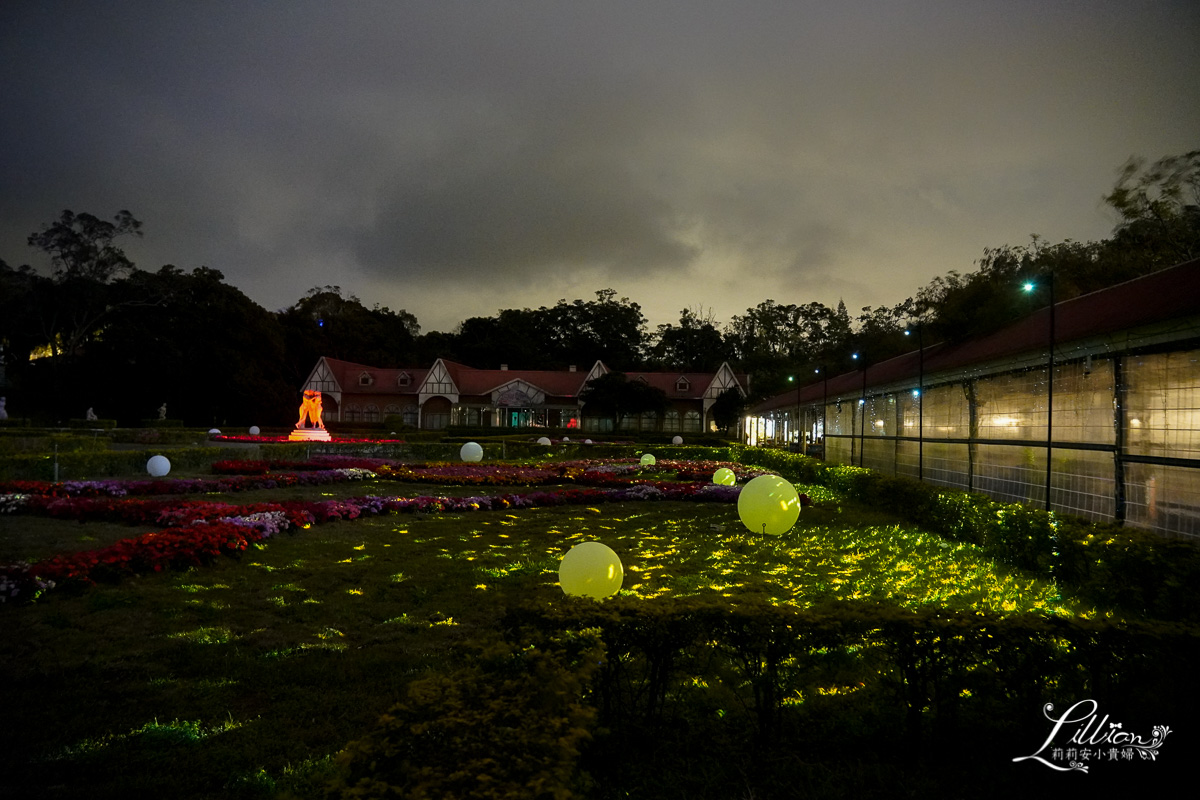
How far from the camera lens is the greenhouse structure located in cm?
843

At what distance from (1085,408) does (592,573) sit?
9.21 meters

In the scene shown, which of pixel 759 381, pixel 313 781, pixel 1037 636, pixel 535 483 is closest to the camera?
pixel 313 781

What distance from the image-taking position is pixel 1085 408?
10547mm

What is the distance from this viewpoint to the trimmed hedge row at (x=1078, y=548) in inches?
221

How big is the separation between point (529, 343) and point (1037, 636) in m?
74.4

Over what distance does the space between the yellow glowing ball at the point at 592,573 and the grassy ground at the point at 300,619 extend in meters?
0.89

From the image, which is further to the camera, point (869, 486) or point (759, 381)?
point (759, 381)

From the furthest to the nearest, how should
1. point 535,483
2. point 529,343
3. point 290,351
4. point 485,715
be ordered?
point 529,343 → point 290,351 → point 535,483 → point 485,715

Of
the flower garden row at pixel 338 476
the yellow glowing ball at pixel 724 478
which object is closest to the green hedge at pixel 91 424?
the flower garden row at pixel 338 476

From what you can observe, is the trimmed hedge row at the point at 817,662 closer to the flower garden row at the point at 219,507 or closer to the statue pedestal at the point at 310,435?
the flower garden row at the point at 219,507

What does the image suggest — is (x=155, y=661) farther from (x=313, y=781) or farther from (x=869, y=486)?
(x=869, y=486)

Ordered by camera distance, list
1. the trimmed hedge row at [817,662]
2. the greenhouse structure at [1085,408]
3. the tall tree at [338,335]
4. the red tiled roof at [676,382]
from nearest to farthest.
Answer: the trimmed hedge row at [817,662]
the greenhouse structure at [1085,408]
the red tiled roof at [676,382]
the tall tree at [338,335]

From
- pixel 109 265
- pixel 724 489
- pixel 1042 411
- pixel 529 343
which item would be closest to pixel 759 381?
pixel 529 343

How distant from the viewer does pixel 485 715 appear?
2.86 meters
